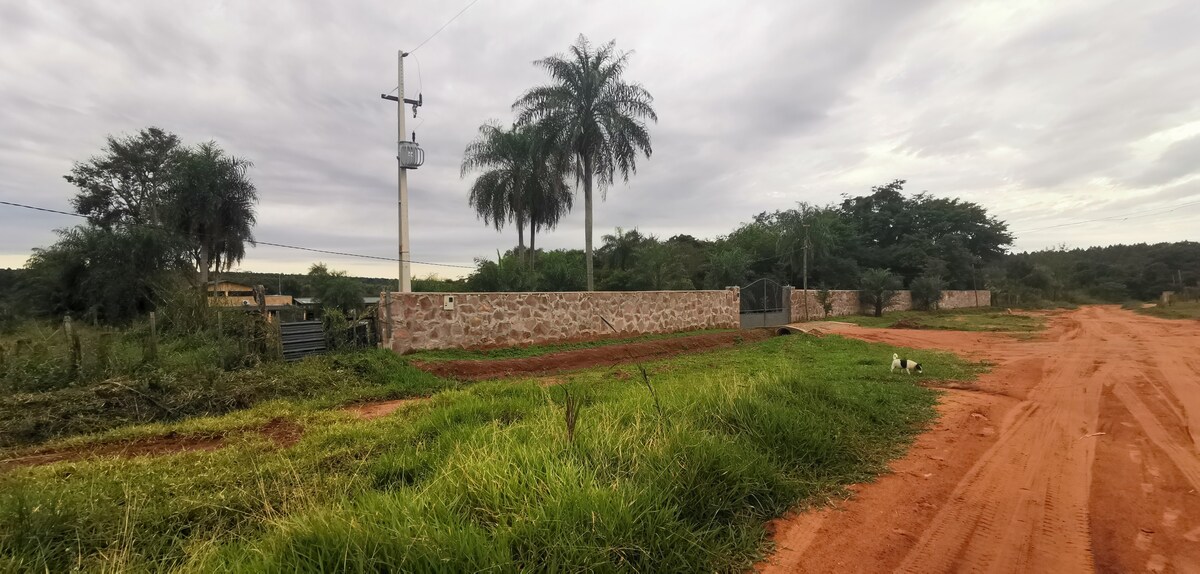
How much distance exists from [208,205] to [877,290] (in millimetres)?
35572

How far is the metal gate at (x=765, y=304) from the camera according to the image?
880 inches

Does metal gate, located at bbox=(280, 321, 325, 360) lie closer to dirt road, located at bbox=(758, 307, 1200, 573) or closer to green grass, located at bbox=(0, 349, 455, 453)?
green grass, located at bbox=(0, 349, 455, 453)

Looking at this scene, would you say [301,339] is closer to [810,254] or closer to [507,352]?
[507,352]

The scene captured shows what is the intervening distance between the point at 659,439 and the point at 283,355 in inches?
347

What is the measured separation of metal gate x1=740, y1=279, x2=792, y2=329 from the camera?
73.3 ft

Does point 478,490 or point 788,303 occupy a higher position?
point 788,303

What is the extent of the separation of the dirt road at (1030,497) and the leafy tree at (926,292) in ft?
96.6

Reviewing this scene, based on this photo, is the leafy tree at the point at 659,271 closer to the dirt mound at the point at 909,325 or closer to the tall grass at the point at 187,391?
the dirt mound at the point at 909,325

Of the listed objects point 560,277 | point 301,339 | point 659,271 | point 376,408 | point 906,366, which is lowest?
point 376,408

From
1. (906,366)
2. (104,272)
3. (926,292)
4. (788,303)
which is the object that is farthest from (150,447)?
(926,292)

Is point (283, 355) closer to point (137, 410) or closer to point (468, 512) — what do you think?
point (137, 410)

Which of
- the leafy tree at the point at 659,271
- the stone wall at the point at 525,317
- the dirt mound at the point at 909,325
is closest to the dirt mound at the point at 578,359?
the stone wall at the point at 525,317

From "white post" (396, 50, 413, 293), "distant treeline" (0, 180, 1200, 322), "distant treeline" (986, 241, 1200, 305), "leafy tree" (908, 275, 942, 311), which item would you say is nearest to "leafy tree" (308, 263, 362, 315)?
"distant treeline" (0, 180, 1200, 322)

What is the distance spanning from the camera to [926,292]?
33.8 meters
